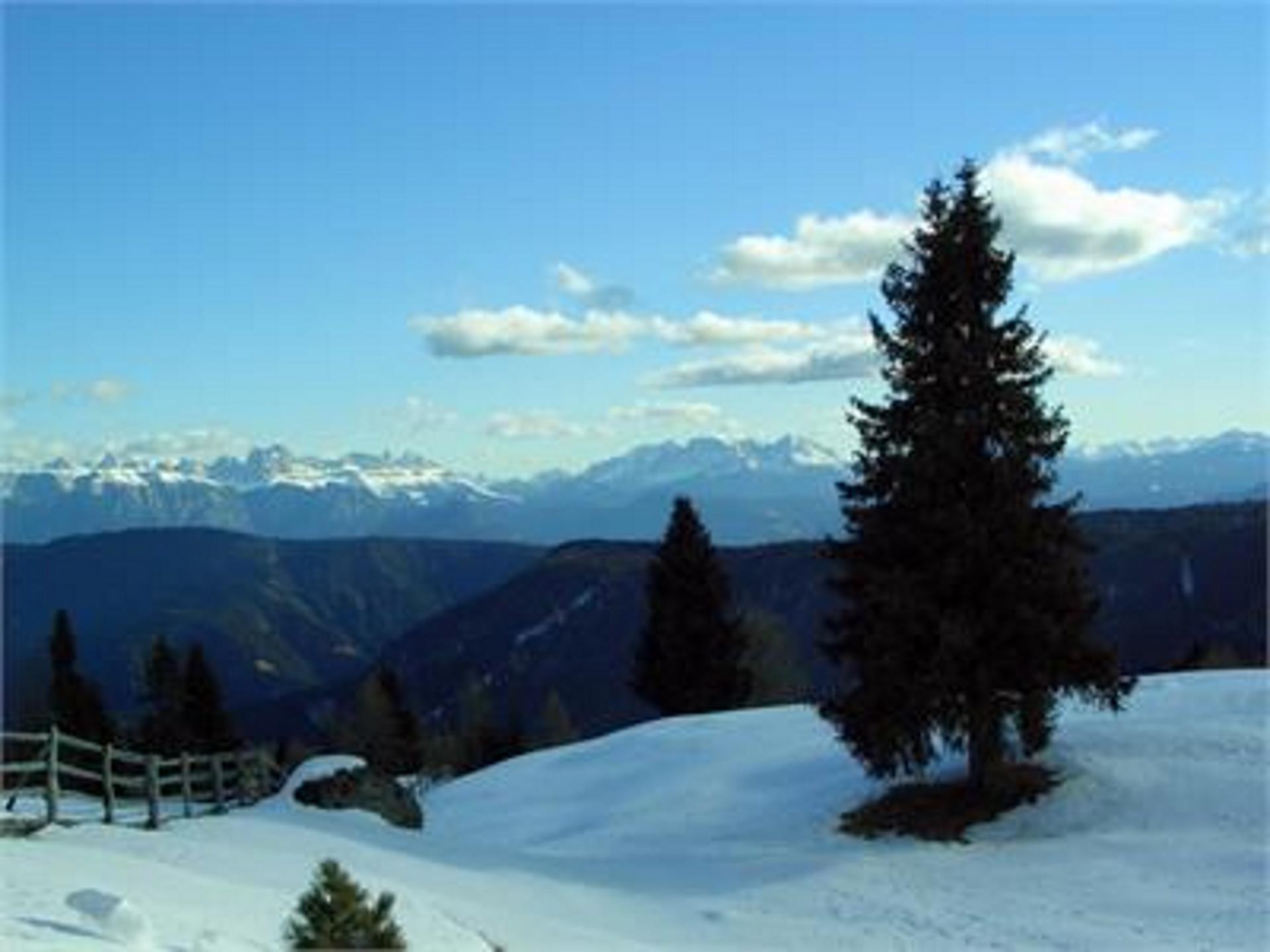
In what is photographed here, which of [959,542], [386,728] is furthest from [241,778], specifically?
[386,728]

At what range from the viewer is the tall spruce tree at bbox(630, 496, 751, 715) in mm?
56969

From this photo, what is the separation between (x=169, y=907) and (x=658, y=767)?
74.6ft

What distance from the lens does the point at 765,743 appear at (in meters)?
38.1

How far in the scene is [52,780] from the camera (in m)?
23.2

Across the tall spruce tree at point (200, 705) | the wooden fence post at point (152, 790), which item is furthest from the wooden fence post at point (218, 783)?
the tall spruce tree at point (200, 705)

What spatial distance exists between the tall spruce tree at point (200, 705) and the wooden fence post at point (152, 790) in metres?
51.0

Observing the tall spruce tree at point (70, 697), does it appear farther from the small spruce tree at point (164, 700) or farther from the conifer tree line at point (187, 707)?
the conifer tree line at point (187, 707)

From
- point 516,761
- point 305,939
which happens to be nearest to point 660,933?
point 305,939

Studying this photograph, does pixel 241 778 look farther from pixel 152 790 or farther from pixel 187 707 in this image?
Answer: pixel 187 707

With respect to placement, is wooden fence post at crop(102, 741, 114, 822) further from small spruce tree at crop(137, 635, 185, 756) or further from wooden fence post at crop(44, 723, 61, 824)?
small spruce tree at crop(137, 635, 185, 756)

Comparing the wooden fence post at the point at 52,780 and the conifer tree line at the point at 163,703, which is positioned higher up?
the wooden fence post at the point at 52,780

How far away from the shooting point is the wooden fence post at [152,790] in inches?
1027

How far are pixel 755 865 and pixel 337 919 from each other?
49.2 feet

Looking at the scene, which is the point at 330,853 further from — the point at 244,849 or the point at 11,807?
the point at 11,807
